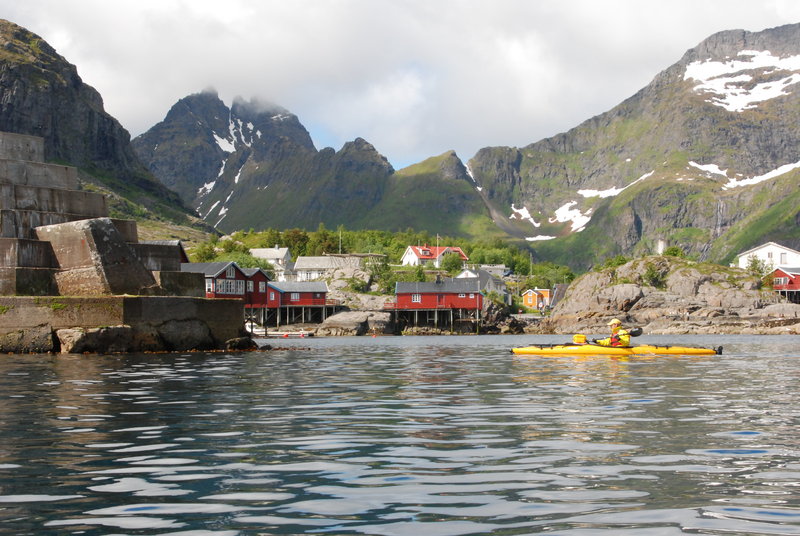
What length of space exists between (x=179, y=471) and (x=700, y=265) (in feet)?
469

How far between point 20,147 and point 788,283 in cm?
13169

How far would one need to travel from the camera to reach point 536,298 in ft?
629

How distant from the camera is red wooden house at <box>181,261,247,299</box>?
340ft

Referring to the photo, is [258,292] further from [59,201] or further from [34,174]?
[34,174]

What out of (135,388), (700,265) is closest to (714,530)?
(135,388)

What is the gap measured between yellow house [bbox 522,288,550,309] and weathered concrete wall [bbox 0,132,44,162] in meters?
154

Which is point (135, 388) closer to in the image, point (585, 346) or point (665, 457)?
point (665, 457)

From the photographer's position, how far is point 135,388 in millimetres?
22562

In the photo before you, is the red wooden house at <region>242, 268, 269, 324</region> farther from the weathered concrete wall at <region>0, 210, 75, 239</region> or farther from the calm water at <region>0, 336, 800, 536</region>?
the calm water at <region>0, 336, 800, 536</region>

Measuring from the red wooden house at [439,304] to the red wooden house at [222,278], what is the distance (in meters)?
27.4

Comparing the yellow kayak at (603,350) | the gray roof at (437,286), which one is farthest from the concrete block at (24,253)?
the gray roof at (437,286)

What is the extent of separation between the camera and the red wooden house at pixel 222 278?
103688mm

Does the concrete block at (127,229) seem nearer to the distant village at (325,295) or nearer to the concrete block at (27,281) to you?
the concrete block at (27,281)

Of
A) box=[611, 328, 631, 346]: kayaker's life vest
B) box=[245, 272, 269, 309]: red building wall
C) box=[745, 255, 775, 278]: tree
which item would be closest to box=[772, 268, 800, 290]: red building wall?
box=[745, 255, 775, 278]: tree
